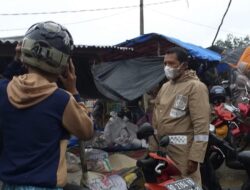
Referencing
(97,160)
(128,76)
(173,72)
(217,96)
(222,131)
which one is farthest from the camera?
(128,76)

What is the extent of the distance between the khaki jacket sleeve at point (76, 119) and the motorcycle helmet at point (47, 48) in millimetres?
186

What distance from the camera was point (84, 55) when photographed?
665cm

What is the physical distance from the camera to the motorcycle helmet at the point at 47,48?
2307 mm

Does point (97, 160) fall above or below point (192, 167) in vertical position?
below

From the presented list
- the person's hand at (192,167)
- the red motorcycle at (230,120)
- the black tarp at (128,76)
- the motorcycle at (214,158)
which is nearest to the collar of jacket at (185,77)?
the person's hand at (192,167)

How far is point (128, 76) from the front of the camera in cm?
782

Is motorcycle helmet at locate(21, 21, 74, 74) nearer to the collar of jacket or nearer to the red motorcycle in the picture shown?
the collar of jacket

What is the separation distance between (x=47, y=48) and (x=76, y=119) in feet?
1.22

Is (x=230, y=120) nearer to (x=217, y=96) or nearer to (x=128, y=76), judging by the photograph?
(x=217, y=96)

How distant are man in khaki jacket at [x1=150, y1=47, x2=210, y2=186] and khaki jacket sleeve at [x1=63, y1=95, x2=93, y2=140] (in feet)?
6.62

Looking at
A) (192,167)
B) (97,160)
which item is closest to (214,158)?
(97,160)

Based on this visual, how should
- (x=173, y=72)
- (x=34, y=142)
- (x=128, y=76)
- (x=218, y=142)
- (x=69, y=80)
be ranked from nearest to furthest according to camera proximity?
(x=34, y=142)
(x=69, y=80)
(x=173, y=72)
(x=218, y=142)
(x=128, y=76)

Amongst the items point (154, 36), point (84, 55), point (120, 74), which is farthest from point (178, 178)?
point (154, 36)

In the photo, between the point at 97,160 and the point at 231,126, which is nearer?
the point at 97,160
